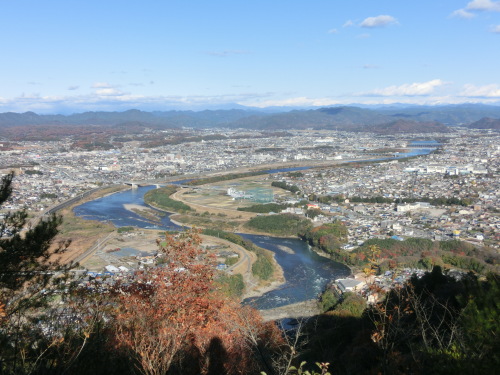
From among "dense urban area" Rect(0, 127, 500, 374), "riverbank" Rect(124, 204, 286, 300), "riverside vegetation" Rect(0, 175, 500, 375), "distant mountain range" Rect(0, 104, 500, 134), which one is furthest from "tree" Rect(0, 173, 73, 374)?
"distant mountain range" Rect(0, 104, 500, 134)

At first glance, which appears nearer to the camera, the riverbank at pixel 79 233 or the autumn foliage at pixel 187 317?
the autumn foliage at pixel 187 317

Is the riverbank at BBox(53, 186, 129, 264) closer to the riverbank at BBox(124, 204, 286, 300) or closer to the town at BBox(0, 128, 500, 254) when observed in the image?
the town at BBox(0, 128, 500, 254)

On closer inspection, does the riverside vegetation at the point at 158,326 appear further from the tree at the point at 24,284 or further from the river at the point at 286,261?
the river at the point at 286,261

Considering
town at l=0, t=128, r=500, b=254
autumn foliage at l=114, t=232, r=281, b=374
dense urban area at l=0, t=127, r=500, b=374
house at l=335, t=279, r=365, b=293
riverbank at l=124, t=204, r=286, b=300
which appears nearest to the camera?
autumn foliage at l=114, t=232, r=281, b=374

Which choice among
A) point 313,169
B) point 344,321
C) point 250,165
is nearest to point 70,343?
point 344,321

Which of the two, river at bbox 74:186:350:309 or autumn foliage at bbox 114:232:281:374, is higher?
autumn foliage at bbox 114:232:281:374

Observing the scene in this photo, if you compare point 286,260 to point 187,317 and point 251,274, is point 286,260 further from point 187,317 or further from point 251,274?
point 187,317

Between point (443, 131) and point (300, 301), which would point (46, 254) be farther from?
point (443, 131)

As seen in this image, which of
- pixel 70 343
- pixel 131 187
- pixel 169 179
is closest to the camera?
pixel 70 343

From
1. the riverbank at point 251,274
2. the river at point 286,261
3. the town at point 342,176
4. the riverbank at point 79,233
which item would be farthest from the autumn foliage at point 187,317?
the town at point 342,176
